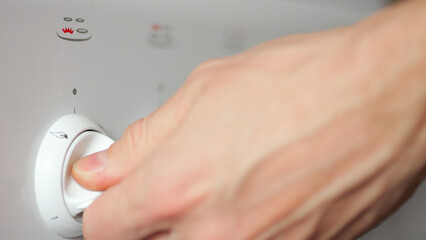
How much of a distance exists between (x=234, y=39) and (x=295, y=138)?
6.4 inches

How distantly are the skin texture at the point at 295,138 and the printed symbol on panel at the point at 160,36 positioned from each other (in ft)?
0.32

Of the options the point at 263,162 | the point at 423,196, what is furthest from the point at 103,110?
the point at 423,196

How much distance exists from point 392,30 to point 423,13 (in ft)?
0.05

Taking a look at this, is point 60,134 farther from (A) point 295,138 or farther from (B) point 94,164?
(A) point 295,138

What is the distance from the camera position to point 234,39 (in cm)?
33

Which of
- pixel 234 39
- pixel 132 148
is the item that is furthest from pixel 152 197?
pixel 234 39

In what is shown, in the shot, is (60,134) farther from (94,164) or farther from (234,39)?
(234,39)

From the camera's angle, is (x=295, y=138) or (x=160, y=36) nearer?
(x=295, y=138)

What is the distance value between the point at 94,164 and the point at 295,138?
119 mm

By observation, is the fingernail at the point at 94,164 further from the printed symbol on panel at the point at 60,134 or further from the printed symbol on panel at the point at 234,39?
the printed symbol on panel at the point at 234,39

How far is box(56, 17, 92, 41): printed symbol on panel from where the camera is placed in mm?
245

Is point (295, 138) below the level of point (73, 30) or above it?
below

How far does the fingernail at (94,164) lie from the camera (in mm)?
230

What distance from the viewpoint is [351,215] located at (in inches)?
8.1
